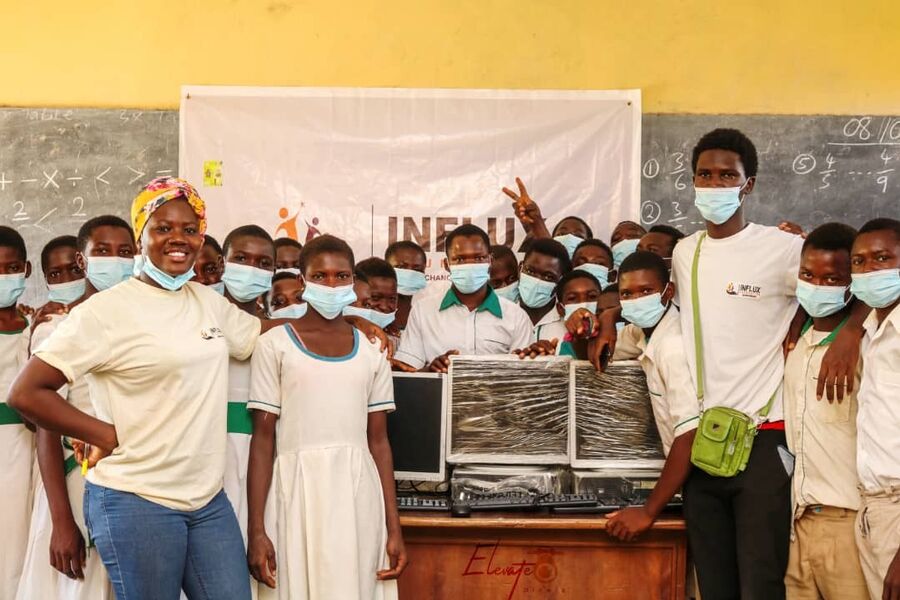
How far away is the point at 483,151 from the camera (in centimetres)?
473

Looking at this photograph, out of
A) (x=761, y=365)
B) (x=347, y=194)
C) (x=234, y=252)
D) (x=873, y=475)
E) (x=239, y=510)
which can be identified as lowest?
(x=239, y=510)

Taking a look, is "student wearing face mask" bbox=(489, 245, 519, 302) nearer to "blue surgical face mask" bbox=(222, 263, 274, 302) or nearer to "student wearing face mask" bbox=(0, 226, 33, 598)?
"blue surgical face mask" bbox=(222, 263, 274, 302)

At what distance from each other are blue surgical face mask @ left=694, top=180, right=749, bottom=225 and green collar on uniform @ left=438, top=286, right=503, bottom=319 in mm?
1006

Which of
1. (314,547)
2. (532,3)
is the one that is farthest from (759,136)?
(314,547)

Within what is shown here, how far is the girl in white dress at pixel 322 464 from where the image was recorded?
2.57 m

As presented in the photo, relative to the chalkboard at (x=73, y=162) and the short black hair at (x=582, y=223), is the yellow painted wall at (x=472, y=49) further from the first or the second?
the short black hair at (x=582, y=223)

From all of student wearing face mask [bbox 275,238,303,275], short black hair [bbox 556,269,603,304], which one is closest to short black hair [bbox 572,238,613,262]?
short black hair [bbox 556,269,603,304]

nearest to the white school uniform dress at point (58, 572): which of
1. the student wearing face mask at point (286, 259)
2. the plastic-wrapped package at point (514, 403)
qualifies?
the plastic-wrapped package at point (514, 403)

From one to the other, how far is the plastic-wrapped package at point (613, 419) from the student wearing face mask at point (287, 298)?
1.08 meters

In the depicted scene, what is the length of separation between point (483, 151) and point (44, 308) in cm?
238

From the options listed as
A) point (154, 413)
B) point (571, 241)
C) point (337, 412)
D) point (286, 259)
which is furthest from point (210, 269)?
point (571, 241)

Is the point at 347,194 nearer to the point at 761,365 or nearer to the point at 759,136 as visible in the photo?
the point at 759,136

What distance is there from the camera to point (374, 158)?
475 centimetres

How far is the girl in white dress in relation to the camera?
257 centimetres
